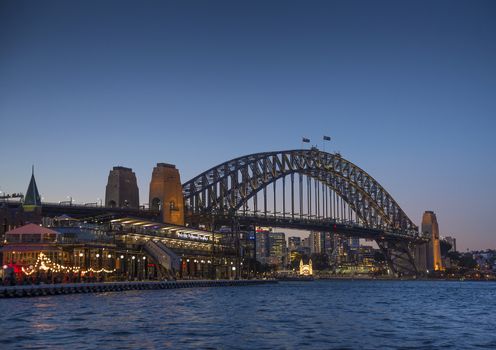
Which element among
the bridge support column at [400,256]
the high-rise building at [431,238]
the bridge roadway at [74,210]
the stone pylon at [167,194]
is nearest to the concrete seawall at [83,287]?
Result: the bridge roadway at [74,210]

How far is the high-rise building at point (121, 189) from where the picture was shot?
426ft

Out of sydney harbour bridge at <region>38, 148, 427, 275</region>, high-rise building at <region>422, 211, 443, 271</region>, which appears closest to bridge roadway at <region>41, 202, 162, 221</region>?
sydney harbour bridge at <region>38, 148, 427, 275</region>

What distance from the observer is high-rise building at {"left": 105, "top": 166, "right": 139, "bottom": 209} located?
130 metres

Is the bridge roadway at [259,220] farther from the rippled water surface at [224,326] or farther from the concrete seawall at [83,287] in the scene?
the rippled water surface at [224,326]

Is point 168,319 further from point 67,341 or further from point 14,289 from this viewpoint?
point 14,289

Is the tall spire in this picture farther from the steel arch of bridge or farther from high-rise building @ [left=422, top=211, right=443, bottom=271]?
high-rise building @ [left=422, top=211, right=443, bottom=271]

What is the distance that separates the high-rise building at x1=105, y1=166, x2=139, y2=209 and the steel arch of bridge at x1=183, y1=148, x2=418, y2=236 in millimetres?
10226

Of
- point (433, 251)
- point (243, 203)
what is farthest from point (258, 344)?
point (433, 251)

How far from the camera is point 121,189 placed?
13100cm

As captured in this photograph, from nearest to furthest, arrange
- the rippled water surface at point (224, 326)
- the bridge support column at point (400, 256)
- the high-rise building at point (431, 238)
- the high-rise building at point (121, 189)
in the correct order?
the rippled water surface at point (224, 326) → the high-rise building at point (121, 189) → the bridge support column at point (400, 256) → the high-rise building at point (431, 238)

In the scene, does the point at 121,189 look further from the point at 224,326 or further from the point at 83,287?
Result: the point at 224,326

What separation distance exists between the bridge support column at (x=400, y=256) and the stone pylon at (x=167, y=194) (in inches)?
2884

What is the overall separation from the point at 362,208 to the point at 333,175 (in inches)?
515

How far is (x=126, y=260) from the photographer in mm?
93938
